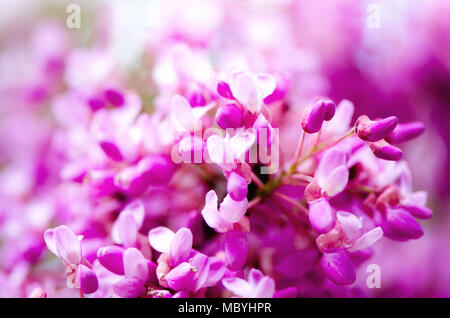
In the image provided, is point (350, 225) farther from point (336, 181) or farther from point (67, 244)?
point (67, 244)

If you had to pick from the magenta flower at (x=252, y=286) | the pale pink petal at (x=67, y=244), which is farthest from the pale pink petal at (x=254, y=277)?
the pale pink petal at (x=67, y=244)

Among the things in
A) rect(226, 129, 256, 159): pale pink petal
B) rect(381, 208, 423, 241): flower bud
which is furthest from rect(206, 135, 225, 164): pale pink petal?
rect(381, 208, 423, 241): flower bud

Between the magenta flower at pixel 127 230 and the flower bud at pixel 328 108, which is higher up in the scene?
the flower bud at pixel 328 108

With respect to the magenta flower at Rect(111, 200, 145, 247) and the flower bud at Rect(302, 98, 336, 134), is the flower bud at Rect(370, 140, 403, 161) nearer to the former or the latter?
the flower bud at Rect(302, 98, 336, 134)

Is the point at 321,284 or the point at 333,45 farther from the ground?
the point at 333,45

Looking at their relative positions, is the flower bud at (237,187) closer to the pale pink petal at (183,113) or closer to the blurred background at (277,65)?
the pale pink petal at (183,113)

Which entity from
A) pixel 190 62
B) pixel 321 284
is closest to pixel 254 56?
pixel 190 62

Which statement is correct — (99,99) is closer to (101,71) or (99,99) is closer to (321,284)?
(101,71)
